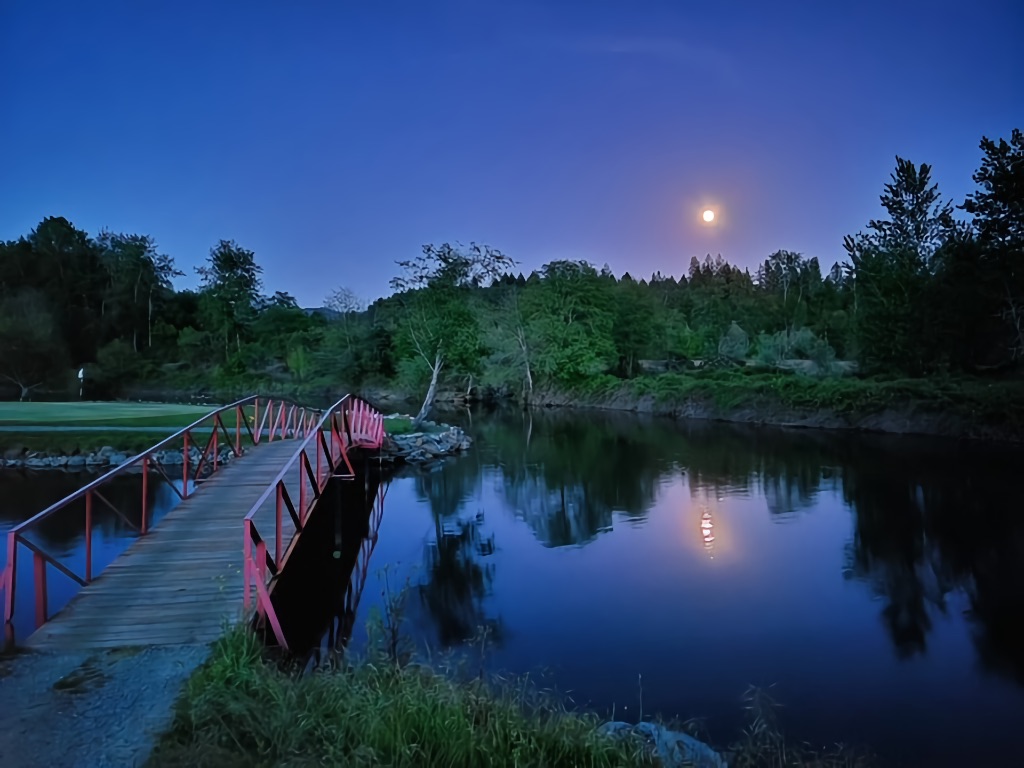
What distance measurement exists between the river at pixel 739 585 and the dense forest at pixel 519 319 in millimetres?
10910

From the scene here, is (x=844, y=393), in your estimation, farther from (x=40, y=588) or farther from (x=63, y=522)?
(x=40, y=588)

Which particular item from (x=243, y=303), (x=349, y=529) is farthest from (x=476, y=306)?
(x=349, y=529)

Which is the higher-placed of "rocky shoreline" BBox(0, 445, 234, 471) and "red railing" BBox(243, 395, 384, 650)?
"red railing" BBox(243, 395, 384, 650)

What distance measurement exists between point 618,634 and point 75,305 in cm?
5906

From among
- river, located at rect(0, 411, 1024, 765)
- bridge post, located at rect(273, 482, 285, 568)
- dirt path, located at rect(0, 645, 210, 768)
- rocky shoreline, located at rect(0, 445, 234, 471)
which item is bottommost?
river, located at rect(0, 411, 1024, 765)

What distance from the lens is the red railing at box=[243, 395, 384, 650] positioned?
6309 mm

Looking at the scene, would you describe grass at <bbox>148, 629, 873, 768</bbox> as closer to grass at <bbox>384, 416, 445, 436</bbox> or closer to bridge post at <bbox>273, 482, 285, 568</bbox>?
bridge post at <bbox>273, 482, 285, 568</bbox>

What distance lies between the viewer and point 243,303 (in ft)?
190

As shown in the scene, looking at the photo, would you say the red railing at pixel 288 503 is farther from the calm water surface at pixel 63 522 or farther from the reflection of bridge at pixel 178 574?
the calm water surface at pixel 63 522

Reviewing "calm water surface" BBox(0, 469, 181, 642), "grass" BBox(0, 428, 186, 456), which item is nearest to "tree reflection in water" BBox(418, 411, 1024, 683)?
"calm water surface" BBox(0, 469, 181, 642)

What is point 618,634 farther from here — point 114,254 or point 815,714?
point 114,254

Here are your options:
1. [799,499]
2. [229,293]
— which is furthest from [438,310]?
[229,293]

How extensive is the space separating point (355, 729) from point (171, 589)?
3455 millimetres

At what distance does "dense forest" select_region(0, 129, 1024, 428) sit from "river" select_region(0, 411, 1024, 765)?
430 inches
